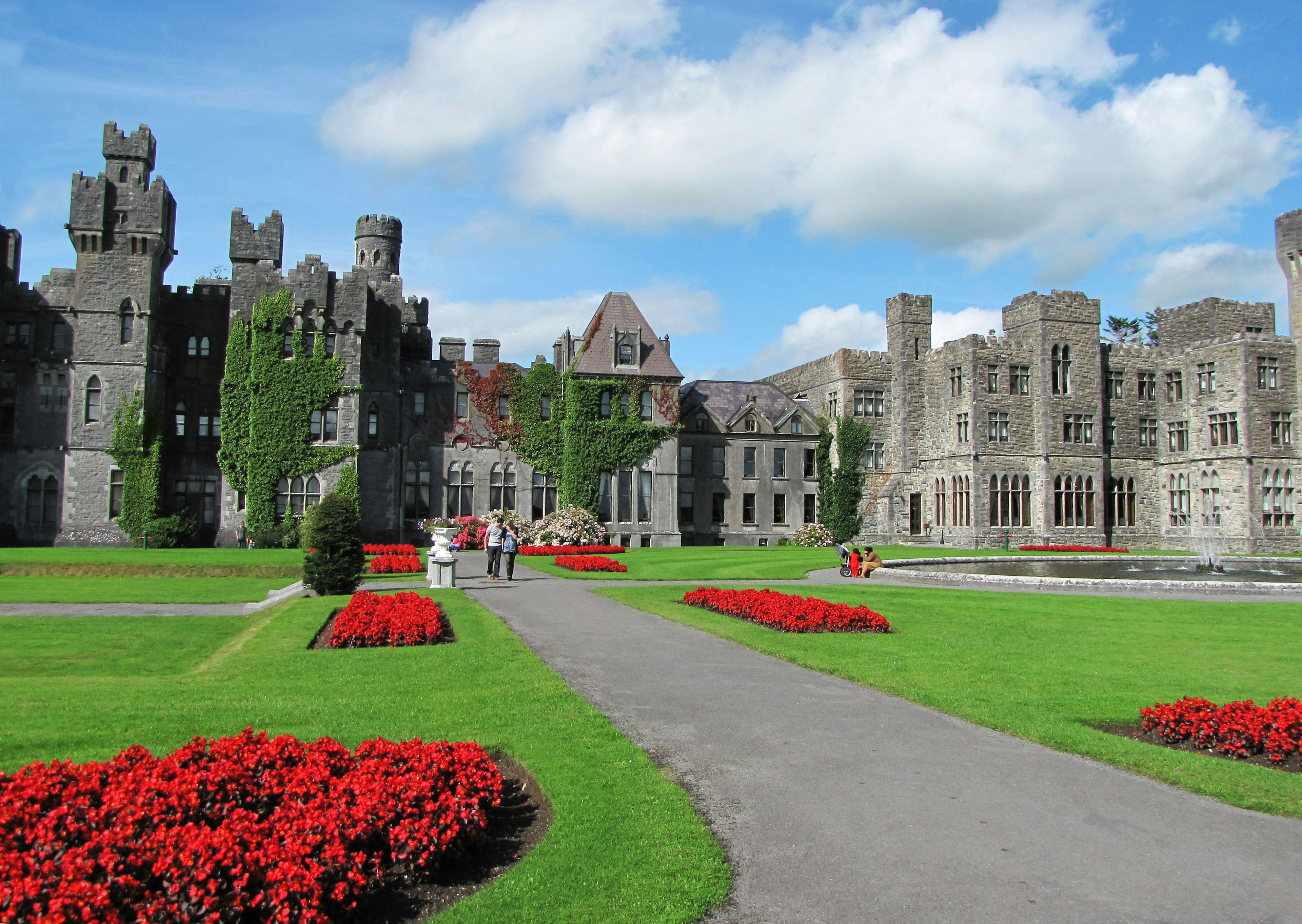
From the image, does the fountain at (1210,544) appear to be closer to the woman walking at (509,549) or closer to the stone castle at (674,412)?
the stone castle at (674,412)

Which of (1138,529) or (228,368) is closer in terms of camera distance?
(228,368)

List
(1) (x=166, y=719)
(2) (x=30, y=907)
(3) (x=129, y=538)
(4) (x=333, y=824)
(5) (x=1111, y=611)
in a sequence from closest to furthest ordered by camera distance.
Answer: (2) (x=30, y=907) < (4) (x=333, y=824) < (1) (x=166, y=719) < (5) (x=1111, y=611) < (3) (x=129, y=538)

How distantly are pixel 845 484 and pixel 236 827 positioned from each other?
175ft

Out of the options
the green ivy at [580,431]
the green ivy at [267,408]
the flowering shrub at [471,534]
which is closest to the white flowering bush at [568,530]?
the flowering shrub at [471,534]

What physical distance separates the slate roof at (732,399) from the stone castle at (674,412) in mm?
220

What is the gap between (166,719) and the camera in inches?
385

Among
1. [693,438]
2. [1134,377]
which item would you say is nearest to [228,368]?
[693,438]

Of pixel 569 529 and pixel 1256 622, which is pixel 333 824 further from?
pixel 569 529

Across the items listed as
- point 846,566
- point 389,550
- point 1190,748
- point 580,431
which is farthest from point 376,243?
point 1190,748

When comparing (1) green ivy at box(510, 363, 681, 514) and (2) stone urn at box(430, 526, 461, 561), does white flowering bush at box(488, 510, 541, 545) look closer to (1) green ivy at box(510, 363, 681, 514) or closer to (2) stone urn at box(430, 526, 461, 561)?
(1) green ivy at box(510, 363, 681, 514)

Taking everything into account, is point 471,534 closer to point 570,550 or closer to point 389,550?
point 570,550

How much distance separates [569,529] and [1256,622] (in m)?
31.7

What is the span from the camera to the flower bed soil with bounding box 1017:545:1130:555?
147 feet

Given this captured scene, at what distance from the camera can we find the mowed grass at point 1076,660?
911 centimetres
